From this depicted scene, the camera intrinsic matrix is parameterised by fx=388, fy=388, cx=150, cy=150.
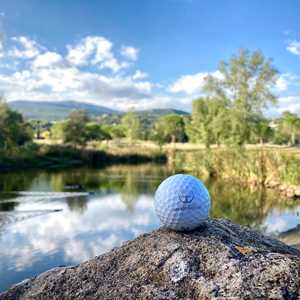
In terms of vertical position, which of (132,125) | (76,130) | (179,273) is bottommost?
(179,273)

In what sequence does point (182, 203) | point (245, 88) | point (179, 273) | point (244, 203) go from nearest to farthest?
point (179, 273) < point (182, 203) < point (244, 203) < point (245, 88)

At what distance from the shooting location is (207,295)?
15.1 feet

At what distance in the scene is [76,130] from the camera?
74.4m

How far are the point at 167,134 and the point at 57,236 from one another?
256ft

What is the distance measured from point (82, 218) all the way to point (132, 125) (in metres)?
73.4

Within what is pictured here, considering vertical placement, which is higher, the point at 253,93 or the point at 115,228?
the point at 253,93

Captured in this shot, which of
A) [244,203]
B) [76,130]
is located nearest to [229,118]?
[244,203]

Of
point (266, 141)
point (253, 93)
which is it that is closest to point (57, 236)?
point (253, 93)

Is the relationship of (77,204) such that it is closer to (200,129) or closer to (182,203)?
(182,203)

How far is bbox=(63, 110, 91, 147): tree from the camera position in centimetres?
7325

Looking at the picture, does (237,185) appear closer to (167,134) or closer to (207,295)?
(207,295)

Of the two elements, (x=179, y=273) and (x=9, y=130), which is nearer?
(x=179, y=273)

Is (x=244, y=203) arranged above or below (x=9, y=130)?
below

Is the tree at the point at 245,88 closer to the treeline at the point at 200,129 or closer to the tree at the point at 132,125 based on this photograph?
the treeline at the point at 200,129
